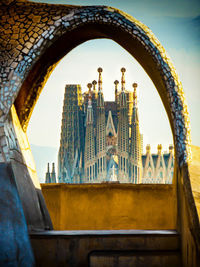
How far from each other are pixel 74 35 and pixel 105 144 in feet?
126

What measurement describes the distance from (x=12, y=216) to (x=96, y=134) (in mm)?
40597

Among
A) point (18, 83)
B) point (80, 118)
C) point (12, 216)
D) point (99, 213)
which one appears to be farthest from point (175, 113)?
point (80, 118)

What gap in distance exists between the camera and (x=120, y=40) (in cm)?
731

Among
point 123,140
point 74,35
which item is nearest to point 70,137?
point 123,140

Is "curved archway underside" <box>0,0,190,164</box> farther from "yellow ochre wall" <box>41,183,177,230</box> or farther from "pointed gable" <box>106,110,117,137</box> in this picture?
"pointed gable" <box>106,110,117,137</box>

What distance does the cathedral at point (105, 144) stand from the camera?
44.2 m

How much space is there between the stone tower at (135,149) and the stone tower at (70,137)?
5500 mm

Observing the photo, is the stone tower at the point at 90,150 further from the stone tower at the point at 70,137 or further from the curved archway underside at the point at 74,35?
the curved archway underside at the point at 74,35

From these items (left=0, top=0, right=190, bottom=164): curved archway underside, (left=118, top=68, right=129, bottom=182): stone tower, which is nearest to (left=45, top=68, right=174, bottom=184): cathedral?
(left=118, top=68, right=129, bottom=182): stone tower

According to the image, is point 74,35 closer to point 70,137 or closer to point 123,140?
point 70,137

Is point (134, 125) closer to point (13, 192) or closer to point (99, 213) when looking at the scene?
point (99, 213)

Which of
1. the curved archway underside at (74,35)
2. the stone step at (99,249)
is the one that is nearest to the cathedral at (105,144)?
the curved archway underside at (74,35)

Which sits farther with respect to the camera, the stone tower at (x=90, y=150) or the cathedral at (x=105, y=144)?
the stone tower at (x=90, y=150)

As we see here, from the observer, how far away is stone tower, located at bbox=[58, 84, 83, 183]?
141 feet
